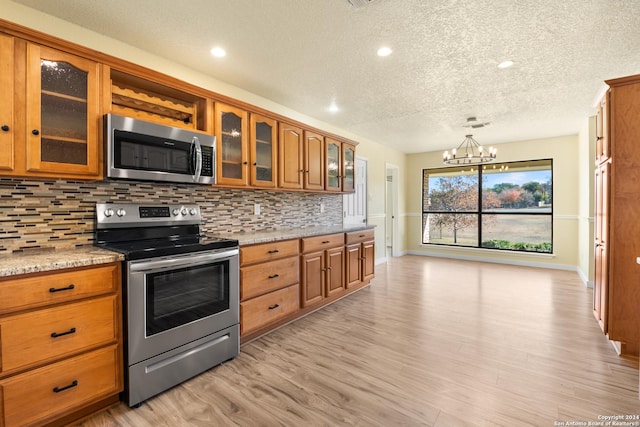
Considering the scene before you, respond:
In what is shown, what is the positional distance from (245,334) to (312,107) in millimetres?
2882

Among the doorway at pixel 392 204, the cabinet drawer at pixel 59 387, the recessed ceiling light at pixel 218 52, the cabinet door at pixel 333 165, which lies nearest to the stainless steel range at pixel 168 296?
the cabinet drawer at pixel 59 387

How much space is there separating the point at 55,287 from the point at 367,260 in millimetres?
3485

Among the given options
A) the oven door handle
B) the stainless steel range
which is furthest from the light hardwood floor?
the oven door handle

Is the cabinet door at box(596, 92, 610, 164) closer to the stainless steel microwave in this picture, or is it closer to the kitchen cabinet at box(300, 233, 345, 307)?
the kitchen cabinet at box(300, 233, 345, 307)

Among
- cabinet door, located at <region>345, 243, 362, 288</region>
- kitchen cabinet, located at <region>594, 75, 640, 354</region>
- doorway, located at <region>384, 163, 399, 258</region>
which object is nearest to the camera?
kitchen cabinet, located at <region>594, 75, 640, 354</region>

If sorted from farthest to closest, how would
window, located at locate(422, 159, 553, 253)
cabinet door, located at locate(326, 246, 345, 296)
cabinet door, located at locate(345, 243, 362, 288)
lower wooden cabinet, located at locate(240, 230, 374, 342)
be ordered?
window, located at locate(422, 159, 553, 253), cabinet door, located at locate(345, 243, 362, 288), cabinet door, located at locate(326, 246, 345, 296), lower wooden cabinet, located at locate(240, 230, 374, 342)

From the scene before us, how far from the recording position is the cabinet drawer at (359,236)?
12.9 feet

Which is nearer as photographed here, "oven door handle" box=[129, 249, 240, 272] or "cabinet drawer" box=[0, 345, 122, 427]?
"cabinet drawer" box=[0, 345, 122, 427]

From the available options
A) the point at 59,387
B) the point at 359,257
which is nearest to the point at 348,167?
the point at 359,257

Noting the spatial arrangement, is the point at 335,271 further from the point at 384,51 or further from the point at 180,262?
the point at 384,51

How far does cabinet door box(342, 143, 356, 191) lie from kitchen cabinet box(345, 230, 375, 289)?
737mm

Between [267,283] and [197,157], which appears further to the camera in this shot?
[267,283]

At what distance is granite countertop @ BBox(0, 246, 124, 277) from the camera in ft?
4.78

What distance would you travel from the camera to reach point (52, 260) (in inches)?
62.3
